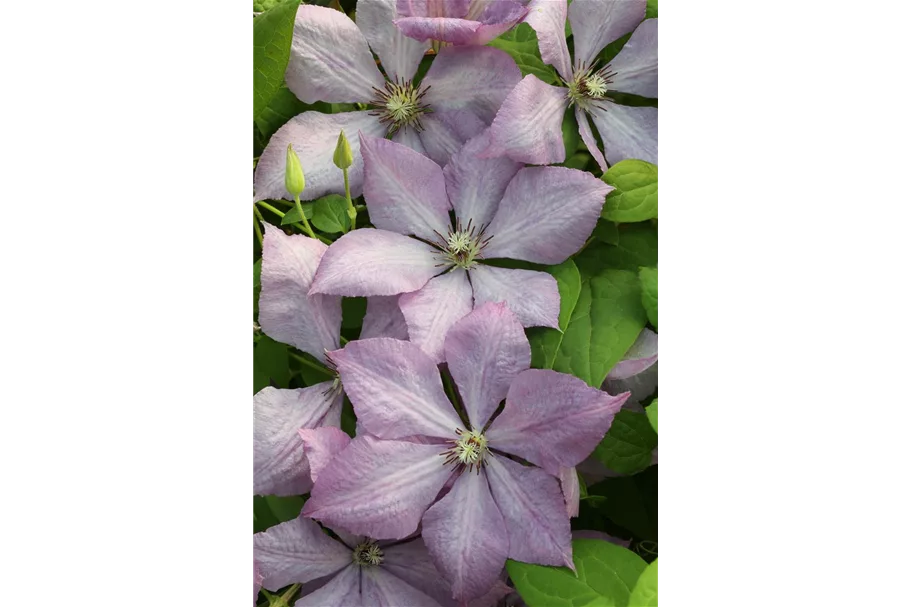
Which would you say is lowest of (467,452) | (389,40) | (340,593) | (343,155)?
(340,593)

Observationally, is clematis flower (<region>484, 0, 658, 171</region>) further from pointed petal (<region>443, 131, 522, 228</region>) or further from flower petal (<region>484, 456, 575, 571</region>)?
flower petal (<region>484, 456, 575, 571</region>)

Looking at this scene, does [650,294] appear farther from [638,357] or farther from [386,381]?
[386,381]

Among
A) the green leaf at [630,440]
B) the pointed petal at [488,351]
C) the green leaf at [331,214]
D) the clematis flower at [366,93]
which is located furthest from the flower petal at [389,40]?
the green leaf at [630,440]

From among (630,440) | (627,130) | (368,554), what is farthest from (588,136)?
(368,554)

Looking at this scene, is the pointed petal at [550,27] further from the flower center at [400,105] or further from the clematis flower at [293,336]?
the clematis flower at [293,336]

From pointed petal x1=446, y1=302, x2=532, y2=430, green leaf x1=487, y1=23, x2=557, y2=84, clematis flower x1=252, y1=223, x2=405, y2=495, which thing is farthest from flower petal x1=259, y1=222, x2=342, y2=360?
green leaf x1=487, y1=23, x2=557, y2=84
